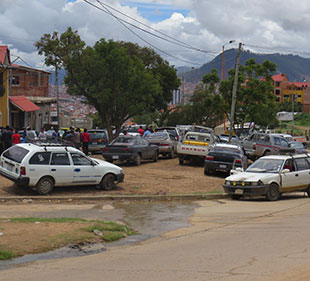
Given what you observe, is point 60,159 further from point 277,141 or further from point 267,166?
point 277,141

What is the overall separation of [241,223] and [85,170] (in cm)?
665

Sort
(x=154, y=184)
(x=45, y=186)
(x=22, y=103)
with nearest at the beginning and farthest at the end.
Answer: (x=45, y=186), (x=154, y=184), (x=22, y=103)

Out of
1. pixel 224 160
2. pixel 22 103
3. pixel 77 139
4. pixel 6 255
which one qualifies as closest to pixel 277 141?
pixel 224 160

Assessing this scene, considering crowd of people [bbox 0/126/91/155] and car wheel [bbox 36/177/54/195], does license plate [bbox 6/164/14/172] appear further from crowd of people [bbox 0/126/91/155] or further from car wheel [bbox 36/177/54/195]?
crowd of people [bbox 0/126/91/155]

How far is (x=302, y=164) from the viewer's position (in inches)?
753

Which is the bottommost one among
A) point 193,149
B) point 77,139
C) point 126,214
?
point 126,214

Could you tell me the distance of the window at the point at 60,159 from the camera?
55.4ft

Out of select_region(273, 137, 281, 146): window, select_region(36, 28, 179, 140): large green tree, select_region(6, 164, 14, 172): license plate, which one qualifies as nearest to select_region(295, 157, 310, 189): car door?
select_region(6, 164, 14, 172): license plate

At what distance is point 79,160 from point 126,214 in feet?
13.9

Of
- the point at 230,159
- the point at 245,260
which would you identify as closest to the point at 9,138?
the point at 230,159

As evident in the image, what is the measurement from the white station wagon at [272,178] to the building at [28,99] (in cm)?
3019

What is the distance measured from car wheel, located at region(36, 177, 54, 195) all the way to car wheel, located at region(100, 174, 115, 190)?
206 centimetres

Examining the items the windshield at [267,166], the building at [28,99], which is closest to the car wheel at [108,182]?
the windshield at [267,166]

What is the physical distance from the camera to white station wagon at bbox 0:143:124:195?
16172 mm
